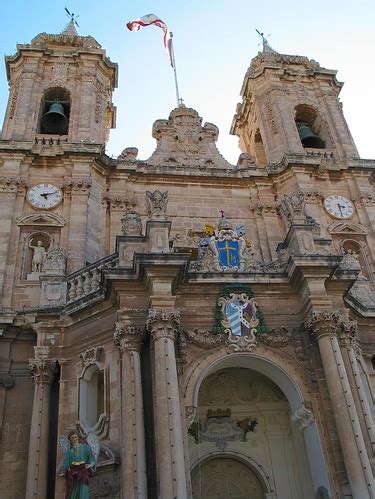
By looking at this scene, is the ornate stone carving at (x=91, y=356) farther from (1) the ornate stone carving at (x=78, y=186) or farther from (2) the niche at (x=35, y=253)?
(1) the ornate stone carving at (x=78, y=186)

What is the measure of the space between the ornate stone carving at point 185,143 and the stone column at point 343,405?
351 inches

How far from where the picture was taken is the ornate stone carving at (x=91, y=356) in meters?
12.6

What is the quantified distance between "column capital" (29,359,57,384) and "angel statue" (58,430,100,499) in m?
2.24

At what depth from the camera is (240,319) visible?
12844 mm

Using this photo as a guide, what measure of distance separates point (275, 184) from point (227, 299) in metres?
7.77

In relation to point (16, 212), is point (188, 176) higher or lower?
higher

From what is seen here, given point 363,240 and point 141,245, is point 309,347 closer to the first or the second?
point 141,245

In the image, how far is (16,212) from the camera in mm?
17297

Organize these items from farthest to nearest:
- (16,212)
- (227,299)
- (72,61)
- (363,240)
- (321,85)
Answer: (321,85) → (72,61) → (363,240) → (16,212) → (227,299)

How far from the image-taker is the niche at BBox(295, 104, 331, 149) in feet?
73.9

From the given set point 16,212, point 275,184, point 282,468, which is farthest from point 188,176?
point 282,468

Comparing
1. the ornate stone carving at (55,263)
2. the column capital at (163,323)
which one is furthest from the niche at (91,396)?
the ornate stone carving at (55,263)

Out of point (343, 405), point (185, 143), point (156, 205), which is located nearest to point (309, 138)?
point (185, 143)

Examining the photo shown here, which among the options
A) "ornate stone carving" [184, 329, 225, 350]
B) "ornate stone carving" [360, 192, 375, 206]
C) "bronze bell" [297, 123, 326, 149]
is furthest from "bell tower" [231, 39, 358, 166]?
"ornate stone carving" [184, 329, 225, 350]
